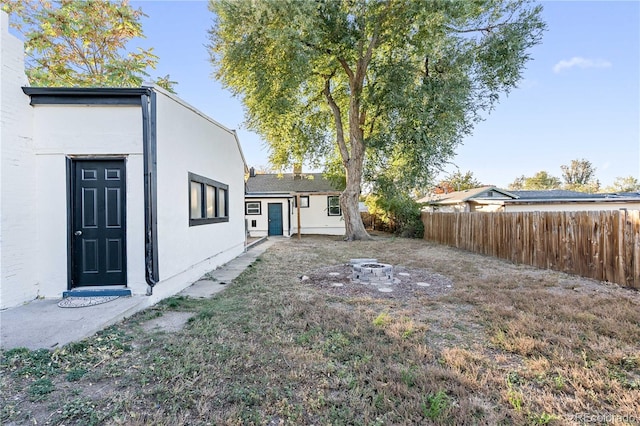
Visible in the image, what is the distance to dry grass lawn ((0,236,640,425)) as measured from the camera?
2195mm

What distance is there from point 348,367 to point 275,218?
1581cm

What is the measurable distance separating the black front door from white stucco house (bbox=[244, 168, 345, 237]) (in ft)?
39.1

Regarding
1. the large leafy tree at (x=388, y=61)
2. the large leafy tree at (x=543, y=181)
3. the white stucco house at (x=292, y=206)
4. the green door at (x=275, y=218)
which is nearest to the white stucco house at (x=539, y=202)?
the white stucco house at (x=292, y=206)

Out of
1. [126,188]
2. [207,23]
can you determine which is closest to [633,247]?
[126,188]

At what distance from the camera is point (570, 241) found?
7453 mm

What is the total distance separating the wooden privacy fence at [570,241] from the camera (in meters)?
6.14

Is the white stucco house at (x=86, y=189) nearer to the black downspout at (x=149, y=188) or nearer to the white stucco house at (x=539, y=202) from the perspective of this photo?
the black downspout at (x=149, y=188)

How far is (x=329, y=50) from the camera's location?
12.8 meters

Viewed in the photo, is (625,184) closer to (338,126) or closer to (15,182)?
(338,126)

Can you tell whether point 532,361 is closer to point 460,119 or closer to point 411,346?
point 411,346

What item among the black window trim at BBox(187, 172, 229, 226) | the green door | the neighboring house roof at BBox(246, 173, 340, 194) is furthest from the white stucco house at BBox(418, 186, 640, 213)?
the black window trim at BBox(187, 172, 229, 226)

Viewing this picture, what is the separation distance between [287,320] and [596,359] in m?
3.41

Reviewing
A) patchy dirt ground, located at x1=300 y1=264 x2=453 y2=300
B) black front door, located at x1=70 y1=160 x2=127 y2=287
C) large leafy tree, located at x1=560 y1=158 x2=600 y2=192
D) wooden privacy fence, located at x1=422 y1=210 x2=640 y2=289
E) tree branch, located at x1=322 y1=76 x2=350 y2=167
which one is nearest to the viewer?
black front door, located at x1=70 y1=160 x2=127 y2=287

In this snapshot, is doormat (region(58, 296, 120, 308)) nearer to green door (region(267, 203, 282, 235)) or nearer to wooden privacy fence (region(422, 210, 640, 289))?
wooden privacy fence (region(422, 210, 640, 289))
